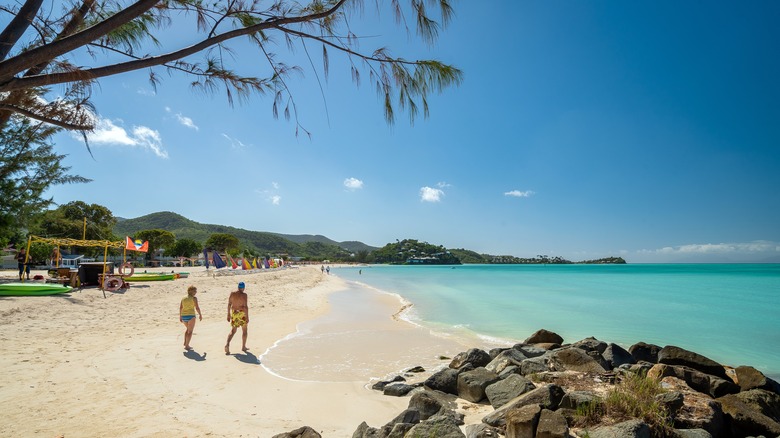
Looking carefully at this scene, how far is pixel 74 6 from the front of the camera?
2406mm

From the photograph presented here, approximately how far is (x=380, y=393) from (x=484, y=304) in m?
16.7

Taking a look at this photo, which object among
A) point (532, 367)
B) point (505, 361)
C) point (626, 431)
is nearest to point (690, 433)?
point (626, 431)

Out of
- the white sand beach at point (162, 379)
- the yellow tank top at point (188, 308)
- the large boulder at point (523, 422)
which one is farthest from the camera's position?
the yellow tank top at point (188, 308)

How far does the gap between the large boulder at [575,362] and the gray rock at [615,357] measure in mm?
1242

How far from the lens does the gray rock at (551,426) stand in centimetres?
352

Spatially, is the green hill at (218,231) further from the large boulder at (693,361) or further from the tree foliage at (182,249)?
the large boulder at (693,361)

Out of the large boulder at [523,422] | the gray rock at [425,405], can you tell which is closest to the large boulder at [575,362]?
the large boulder at [523,422]

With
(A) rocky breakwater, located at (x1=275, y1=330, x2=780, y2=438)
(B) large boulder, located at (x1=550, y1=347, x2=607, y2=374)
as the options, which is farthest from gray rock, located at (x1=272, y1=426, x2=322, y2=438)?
(B) large boulder, located at (x1=550, y1=347, x2=607, y2=374)

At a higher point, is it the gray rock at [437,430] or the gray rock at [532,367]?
the gray rock at [437,430]

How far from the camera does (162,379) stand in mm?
6238

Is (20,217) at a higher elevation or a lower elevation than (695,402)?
higher

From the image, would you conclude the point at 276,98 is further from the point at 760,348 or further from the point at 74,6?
the point at 760,348

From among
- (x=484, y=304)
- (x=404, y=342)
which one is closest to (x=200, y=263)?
(x=484, y=304)

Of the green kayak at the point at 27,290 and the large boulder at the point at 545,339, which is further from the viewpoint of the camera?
the green kayak at the point at 27,290
